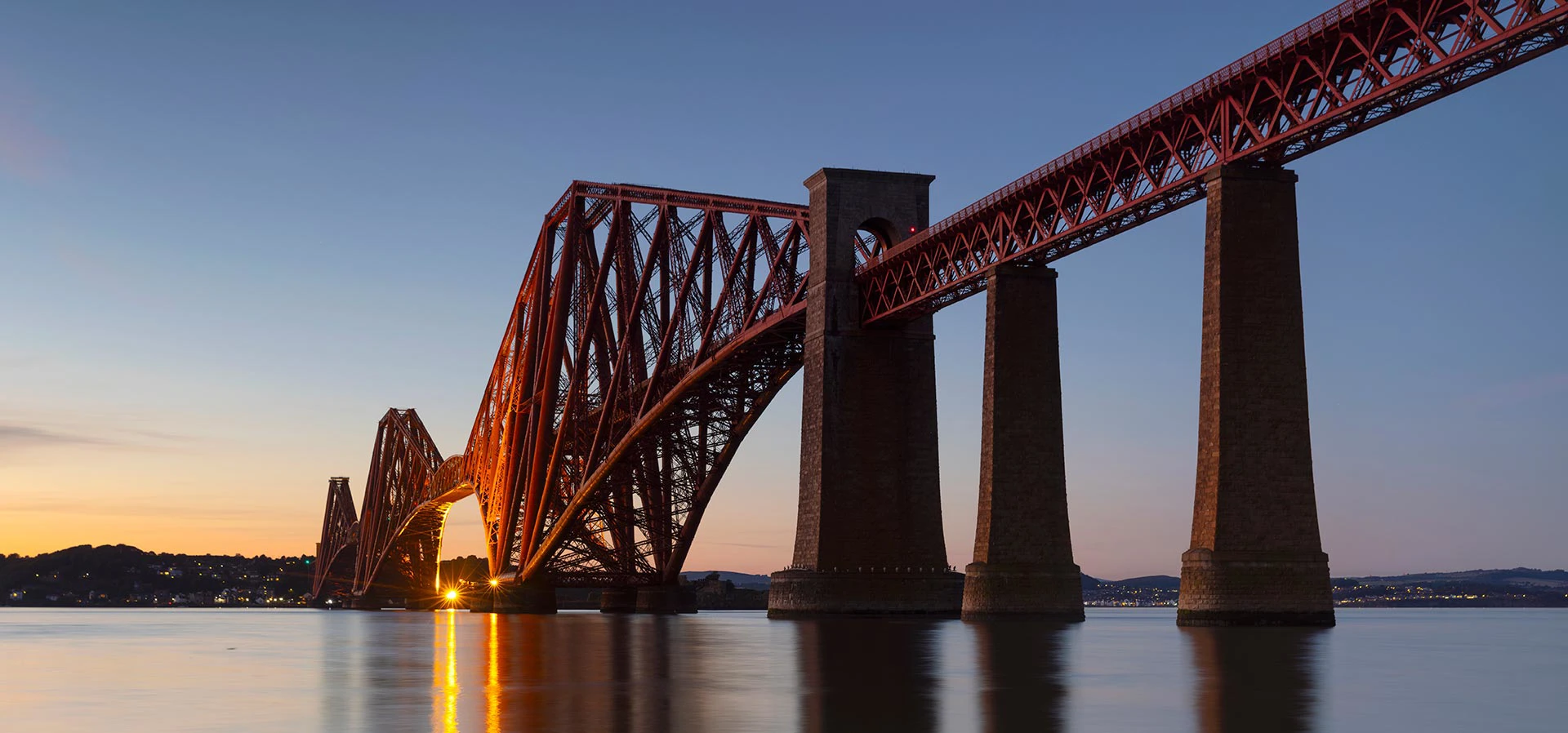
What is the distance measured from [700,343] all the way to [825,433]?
18.2 m

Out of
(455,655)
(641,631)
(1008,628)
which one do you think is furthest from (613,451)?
(455,655)

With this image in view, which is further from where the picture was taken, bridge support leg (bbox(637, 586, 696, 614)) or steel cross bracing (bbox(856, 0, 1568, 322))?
bridge support leg (bbox(637, 586, 696, 614))

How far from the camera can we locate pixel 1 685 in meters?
26.9

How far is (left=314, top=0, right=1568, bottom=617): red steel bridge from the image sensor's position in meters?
37.6

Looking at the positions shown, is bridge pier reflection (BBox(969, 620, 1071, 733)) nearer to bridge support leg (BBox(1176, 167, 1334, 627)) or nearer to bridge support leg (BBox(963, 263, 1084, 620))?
bridge support leg (BBox(1176, 167, 1334, 627))

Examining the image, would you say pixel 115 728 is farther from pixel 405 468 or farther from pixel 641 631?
pixel 405 468

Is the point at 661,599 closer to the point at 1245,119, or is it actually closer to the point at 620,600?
the point at 620,600

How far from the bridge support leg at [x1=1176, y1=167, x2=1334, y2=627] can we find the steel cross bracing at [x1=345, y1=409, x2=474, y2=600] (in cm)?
9912

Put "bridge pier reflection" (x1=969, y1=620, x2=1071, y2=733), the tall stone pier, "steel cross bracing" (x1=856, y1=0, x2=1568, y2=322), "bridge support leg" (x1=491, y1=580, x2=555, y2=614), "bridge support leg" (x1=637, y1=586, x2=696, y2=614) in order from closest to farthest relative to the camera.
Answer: "bridge pier reflection" (x1=969, y1=620, x2=1071, y2=733), "steel cross bracing" (x1=856, y1=0, x2=1568, y2=322), the tall stone pier, "bridge support leg" (x1=637, y1=586, x2=696, y2=614), "bridge support leg" (x1=491, y1=580, x2=555, y2=614)

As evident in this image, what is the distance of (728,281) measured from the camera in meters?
75.2

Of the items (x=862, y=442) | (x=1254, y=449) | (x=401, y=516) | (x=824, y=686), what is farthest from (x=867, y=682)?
(x=401, y=516)

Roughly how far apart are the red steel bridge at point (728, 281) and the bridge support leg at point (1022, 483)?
2.79m

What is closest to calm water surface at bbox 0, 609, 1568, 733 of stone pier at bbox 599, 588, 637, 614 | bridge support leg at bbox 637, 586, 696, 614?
bridge support leg at bbox 637, 586, 696, 614

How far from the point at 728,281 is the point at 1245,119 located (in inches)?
1469
